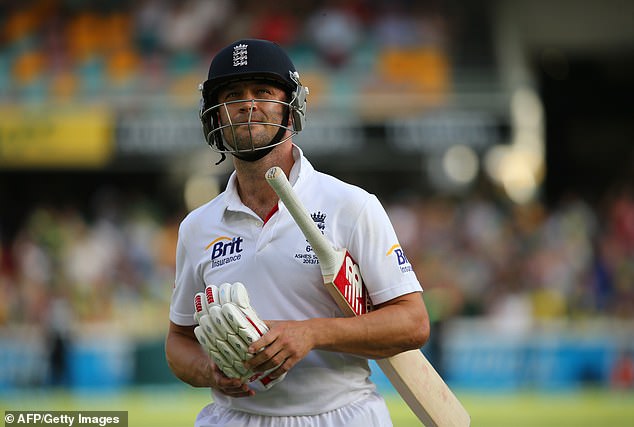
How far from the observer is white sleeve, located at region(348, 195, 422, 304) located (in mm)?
2945

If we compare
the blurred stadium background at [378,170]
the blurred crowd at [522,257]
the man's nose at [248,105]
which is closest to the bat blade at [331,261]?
the man's nose at [248,105]

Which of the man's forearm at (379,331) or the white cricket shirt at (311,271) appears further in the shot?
the white cricket shirt at (311,271)

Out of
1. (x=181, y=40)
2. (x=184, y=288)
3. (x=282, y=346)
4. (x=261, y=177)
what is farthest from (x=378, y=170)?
(x=282, y=346)

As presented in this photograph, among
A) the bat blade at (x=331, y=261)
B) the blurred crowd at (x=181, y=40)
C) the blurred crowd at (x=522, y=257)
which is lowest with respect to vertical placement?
the bat blade at (x=331, y=261)

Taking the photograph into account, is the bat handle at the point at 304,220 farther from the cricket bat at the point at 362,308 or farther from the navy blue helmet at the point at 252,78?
the navy blue helmet at the point at 252,78

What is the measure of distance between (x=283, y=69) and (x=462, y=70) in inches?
517

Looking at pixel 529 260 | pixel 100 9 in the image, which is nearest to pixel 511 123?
pixel 529 260

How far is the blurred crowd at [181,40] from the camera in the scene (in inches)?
625

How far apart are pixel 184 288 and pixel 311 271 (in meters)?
0.53

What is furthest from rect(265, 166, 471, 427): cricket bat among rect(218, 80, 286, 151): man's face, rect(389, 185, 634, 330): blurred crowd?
rect(389, 185, 634, 330): blurred crowd

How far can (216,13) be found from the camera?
16438 mm

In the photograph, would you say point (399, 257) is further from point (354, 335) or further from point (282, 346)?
point (282, 346)

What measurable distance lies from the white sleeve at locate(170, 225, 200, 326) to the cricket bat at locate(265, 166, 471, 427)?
0.58m

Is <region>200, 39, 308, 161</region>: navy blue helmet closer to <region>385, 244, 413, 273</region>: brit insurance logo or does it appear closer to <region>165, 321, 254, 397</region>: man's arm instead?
<region>385, 244, 413, 273</region>: brit insurance logo
